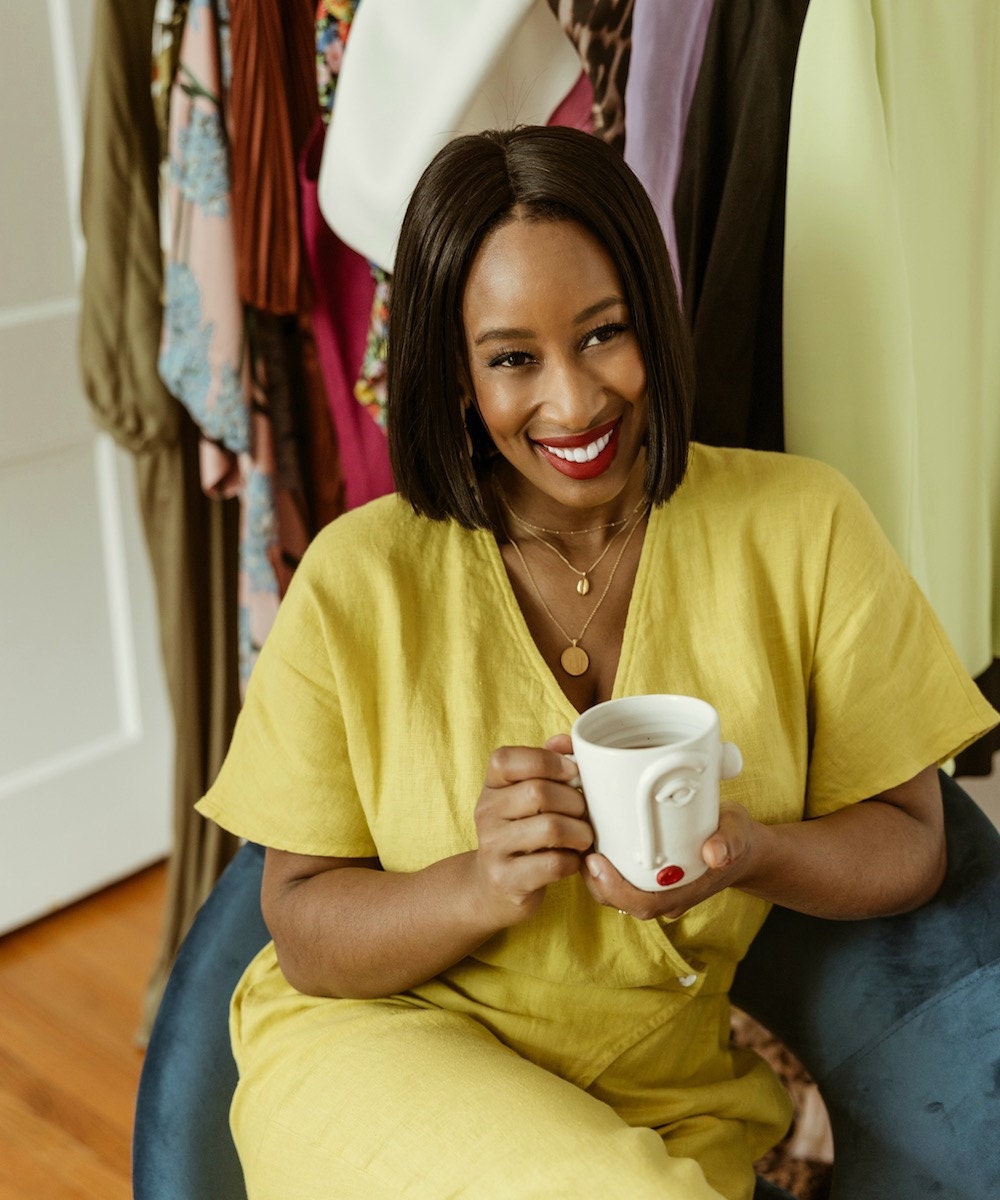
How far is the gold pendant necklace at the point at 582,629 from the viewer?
119 cm

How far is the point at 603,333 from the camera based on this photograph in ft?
3.67

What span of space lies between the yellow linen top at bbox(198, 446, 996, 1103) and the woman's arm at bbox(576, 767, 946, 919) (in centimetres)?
3

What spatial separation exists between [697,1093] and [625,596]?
1.34ft

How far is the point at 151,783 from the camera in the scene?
98.3 inches

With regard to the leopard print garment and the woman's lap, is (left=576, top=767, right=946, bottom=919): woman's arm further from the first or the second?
the leopard print garment

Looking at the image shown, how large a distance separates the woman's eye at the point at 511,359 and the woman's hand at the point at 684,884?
378 millimetres

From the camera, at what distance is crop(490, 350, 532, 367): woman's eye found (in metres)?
1.12

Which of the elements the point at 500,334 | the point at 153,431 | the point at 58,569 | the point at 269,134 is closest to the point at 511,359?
the point at 500,334

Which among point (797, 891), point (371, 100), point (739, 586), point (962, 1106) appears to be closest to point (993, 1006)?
point (962, 1106)

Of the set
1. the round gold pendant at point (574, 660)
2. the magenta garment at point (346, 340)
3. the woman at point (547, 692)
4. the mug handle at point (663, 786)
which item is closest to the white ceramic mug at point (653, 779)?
the mug handle at point (663, 786)

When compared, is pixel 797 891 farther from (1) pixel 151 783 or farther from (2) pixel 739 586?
(1) pixel 151 783

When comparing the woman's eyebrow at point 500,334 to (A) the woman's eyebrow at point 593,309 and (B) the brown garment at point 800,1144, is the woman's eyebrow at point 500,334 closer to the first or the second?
(A) the woman's eyebrow at point 593,309

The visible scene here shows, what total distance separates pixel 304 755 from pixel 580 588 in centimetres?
27

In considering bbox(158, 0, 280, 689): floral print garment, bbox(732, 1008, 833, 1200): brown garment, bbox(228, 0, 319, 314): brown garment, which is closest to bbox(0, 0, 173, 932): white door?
A: bbox(158, 0, 280, 689): floral print garment
